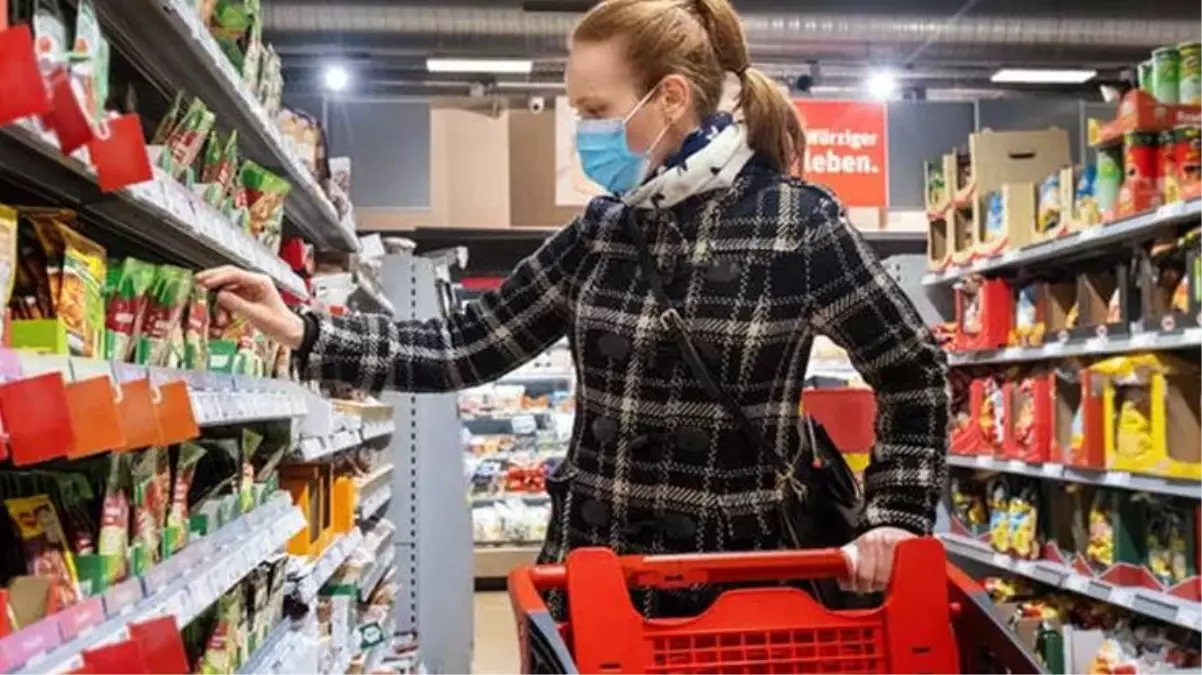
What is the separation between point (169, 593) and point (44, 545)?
27cm

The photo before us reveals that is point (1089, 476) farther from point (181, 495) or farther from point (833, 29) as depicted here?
point (833, 29)

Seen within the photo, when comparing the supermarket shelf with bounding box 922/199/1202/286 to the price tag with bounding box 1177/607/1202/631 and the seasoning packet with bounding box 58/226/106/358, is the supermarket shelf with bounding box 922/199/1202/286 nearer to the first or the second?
the price tag with bounding box 1177/607/1202/631

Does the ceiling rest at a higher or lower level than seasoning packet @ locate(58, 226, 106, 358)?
higher

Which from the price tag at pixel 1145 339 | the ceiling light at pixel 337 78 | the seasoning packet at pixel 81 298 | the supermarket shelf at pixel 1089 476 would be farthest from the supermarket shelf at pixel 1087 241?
the ceiling light at pixel 337 78

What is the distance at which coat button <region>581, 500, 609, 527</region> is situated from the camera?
1.78m

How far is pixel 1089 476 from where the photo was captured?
402cm

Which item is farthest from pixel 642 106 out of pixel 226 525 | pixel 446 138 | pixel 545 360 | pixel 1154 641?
pixel 545 360

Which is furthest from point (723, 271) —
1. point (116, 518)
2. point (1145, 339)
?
point (1145, 339)

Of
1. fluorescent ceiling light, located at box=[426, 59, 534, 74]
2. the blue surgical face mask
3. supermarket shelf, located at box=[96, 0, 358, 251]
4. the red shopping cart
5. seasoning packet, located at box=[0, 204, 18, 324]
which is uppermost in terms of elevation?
fluorescent ceiling light, located at box=[426, 59, 534, 74]

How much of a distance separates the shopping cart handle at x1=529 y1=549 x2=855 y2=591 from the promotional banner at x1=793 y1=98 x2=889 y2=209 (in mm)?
5938

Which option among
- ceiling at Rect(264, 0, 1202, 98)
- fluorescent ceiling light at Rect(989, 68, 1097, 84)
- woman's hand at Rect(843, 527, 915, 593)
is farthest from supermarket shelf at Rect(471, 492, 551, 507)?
woman's hand at Rect(843, 527, 915, 593)

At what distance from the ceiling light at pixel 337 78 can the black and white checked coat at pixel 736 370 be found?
659 cm

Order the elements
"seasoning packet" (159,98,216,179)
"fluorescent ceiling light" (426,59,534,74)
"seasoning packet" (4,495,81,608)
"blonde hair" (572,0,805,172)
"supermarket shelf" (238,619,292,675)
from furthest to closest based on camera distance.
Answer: "fluorescent ceiling light" (426,59,534,74)
"supermarket shelf" (238,619,292,675)
"seasoning packet" (159,98,216,179)
"blonde hair" (572,0,805,172)
"seasoning packet" (4,495,81,608)

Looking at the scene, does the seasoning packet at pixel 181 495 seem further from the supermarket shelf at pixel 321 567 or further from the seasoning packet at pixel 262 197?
the supermarket shelf at pixel 321 567
